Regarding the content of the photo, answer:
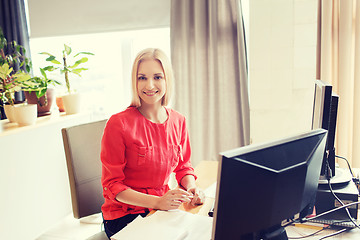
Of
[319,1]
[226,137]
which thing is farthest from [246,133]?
[319,1]

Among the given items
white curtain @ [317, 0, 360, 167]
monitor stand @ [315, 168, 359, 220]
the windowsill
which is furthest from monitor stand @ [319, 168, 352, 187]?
the windowsill

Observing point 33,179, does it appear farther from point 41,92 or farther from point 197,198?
point 197,198

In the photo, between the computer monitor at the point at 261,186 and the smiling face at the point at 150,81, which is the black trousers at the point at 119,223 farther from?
the computer monitor at the point at 261,186

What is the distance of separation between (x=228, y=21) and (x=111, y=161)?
1.68 m

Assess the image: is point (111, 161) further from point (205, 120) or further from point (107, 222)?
point (205, 120)

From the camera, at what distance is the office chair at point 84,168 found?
141cm

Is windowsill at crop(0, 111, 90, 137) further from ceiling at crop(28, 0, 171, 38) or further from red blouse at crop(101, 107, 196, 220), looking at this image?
red blouse at crop(101, 107, 196, 220)

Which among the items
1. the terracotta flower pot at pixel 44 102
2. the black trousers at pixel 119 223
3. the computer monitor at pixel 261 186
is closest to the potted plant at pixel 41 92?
the terracotta flower pot at pixel 44 102

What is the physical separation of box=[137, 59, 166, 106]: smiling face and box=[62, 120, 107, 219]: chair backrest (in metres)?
0.33

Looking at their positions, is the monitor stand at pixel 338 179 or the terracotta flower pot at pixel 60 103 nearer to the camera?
the monitor stand at pixel 338 179

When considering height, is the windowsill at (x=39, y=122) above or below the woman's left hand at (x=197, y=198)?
above

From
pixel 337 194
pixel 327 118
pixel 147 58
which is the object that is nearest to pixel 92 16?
pixel 147 58

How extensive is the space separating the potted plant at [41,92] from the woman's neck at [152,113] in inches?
45.5

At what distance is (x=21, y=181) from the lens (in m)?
2.21
